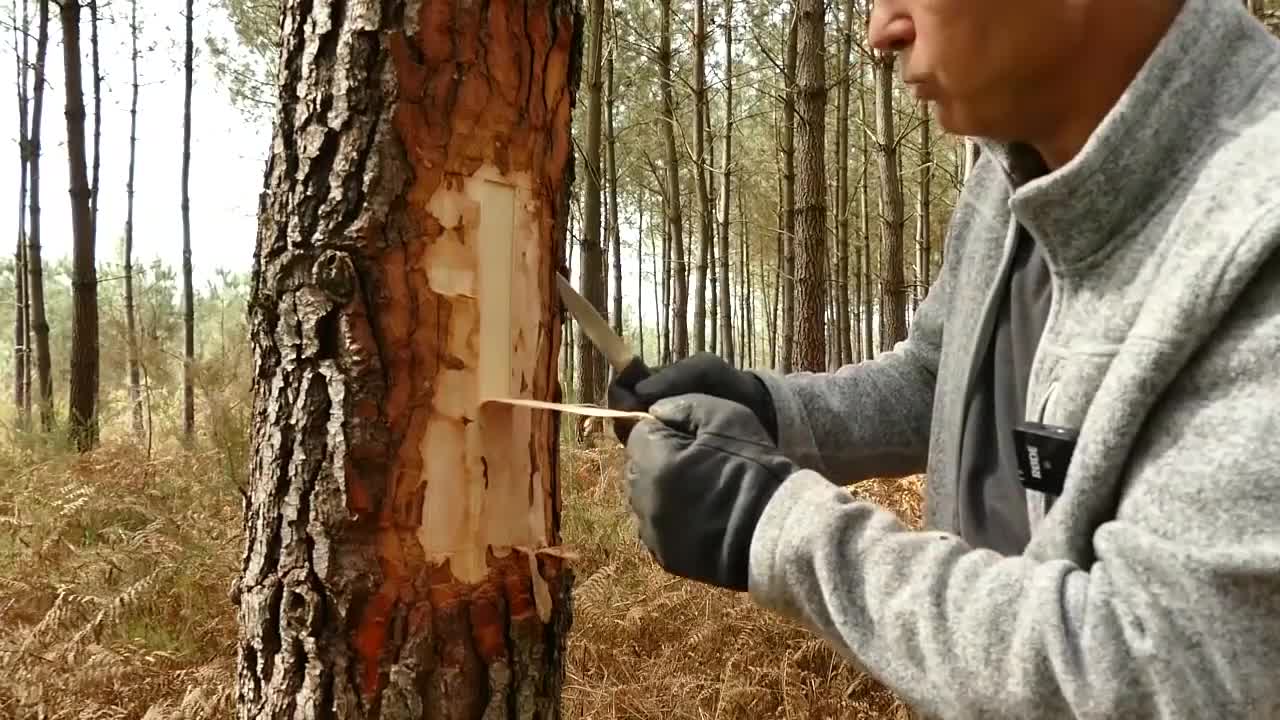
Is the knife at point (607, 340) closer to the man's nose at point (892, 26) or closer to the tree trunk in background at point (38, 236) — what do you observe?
the man's nose at point (892, 26)

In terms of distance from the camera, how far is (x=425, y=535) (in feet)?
4.47

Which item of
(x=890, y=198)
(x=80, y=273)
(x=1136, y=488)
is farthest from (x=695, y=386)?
(x=890, y=198)

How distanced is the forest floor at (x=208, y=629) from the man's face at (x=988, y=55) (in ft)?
7.21

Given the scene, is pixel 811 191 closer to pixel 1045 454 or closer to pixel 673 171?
pixel 673 171

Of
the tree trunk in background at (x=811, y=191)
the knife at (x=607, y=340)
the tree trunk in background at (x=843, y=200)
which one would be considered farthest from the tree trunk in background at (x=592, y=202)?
the knife at (x=607, y=340)

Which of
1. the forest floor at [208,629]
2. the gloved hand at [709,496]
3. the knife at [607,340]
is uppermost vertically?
the knife at [607,340]

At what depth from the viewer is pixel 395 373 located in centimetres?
133

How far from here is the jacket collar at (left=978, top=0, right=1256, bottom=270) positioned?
0.98 meters

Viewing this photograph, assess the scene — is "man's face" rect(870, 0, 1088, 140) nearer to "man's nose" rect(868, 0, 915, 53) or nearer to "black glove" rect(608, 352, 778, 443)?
"man's nose" rect(868, 0, 915, 53)

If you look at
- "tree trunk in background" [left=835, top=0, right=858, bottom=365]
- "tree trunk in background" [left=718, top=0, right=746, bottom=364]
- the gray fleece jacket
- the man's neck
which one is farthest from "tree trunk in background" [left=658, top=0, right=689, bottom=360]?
the gray fleece jacket

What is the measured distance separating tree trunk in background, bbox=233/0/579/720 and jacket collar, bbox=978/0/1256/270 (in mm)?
879

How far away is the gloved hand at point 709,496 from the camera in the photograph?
1.10 metres

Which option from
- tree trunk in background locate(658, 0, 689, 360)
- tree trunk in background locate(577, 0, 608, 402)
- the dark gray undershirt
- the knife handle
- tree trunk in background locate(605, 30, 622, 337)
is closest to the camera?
the dark gray undershirt

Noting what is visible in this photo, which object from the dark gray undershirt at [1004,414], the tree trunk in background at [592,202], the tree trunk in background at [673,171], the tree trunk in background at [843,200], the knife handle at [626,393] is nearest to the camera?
the dark gray undershirt at [1004,414]
